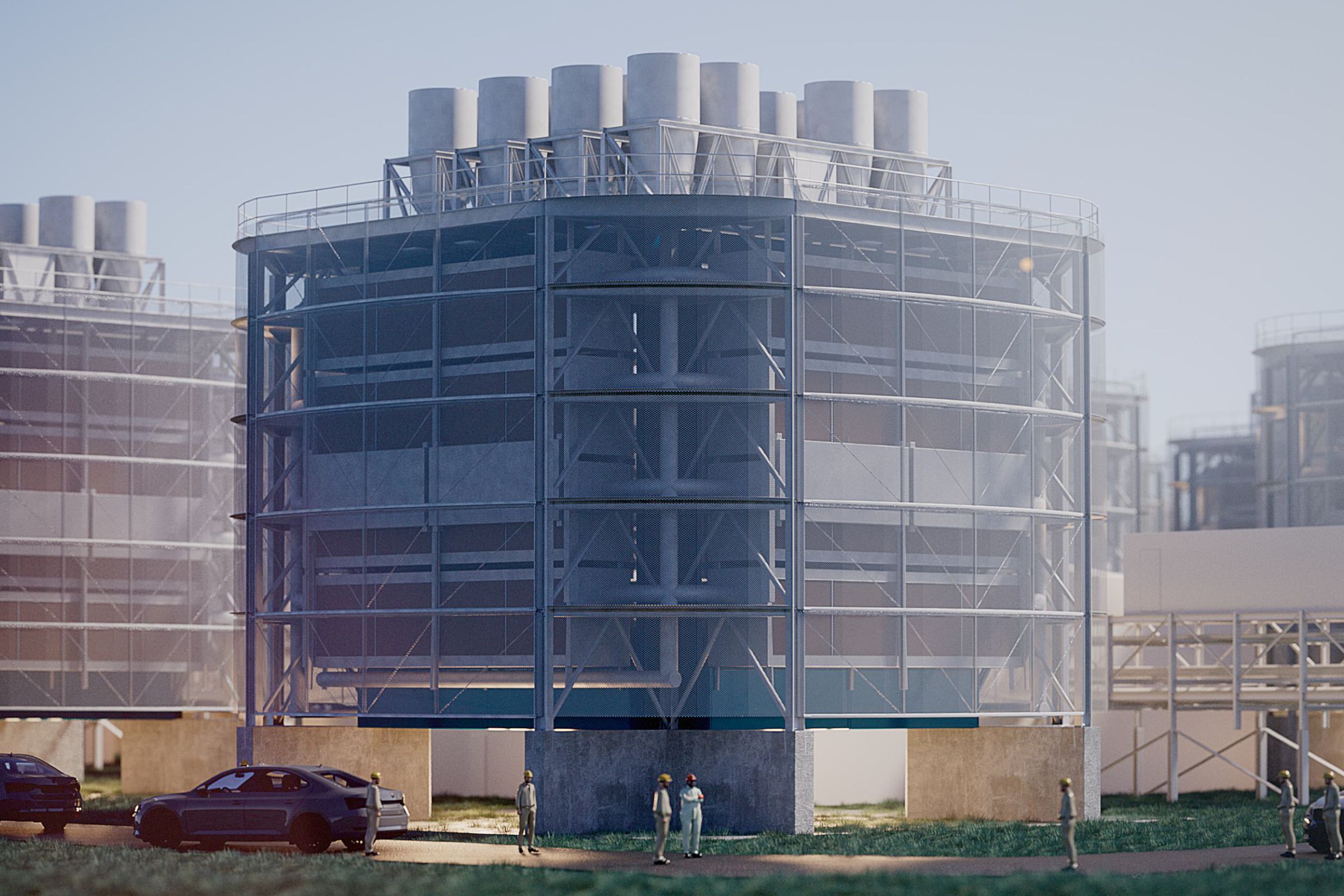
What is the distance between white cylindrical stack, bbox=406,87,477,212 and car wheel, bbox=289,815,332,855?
58.8 ft

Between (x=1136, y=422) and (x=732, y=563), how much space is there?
4101 cm

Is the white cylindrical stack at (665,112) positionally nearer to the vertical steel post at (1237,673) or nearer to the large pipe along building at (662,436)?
the large pipe along building at (662,436)

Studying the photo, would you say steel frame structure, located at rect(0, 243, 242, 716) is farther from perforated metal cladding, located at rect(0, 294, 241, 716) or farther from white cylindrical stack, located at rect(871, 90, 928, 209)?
white cylindrical stack, located at rect(871, 90, 928, 209)

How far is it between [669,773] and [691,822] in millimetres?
6408

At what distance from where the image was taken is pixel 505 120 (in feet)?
142

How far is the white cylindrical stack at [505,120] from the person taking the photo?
4288 centimetres

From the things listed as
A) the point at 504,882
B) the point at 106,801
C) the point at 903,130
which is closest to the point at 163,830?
the point at 504,882

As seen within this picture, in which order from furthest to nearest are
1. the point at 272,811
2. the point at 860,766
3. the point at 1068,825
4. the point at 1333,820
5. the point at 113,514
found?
the point at 113,514 < the point at 860,766 < the point at 272,811 < the point at 1333,820 < the point at 1068,825

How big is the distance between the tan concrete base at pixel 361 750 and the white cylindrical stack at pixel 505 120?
11.9 metres

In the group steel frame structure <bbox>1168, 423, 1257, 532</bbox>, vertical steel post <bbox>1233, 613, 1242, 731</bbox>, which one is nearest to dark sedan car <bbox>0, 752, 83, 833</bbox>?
vertical steel post <bbox>1233, 613, 1242, 731</bbox>

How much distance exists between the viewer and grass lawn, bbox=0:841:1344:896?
76.4 ft

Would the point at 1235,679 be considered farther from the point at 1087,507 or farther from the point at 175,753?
the point at 175,753

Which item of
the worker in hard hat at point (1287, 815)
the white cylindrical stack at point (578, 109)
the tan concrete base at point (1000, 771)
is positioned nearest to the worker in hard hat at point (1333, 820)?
the worker in hard hat at point (1287, 815)

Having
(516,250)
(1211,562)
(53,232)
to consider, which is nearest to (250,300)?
(516,250)
